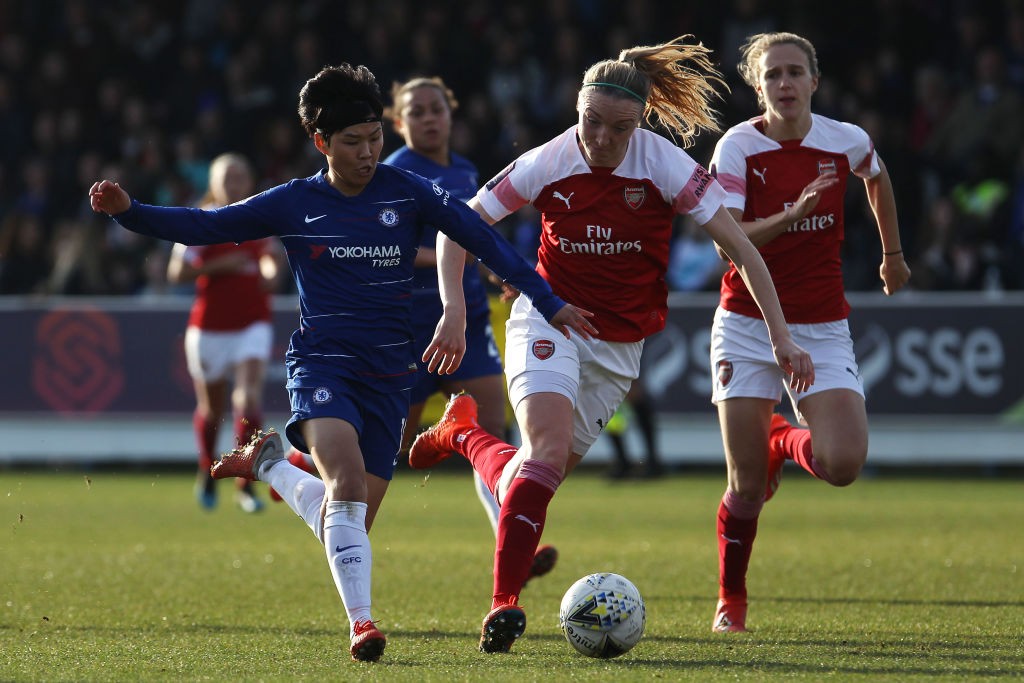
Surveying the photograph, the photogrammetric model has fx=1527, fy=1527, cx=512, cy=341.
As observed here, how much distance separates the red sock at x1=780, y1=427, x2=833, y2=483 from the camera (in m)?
6.22

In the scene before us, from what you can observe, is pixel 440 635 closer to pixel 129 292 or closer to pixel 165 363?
pixel 165 363

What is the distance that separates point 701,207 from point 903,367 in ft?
28.3

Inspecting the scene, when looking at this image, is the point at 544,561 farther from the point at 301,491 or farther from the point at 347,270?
the point at 347,270

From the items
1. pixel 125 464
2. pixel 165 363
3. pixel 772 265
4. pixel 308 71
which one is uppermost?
pixel 308 71

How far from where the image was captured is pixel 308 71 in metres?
18.0

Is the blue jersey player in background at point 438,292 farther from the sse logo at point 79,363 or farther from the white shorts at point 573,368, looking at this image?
the sse logo at point 79,363

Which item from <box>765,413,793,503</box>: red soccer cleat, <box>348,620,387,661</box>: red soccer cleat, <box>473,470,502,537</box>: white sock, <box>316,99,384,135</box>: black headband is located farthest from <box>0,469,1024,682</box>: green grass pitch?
<box>316,99,384,135</box>: black headband

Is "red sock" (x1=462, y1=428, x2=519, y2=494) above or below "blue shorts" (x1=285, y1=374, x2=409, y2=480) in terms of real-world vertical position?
below

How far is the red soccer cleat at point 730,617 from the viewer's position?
6070 millimetres

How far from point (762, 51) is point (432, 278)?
210cm

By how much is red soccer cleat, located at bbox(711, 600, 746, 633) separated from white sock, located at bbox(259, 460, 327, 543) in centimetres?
166

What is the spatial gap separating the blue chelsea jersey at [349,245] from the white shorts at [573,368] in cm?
39

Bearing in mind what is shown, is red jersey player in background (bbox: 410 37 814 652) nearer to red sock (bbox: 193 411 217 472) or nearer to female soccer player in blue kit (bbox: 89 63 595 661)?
female soccer player in blue kit (bbox: 89 63 595 661)

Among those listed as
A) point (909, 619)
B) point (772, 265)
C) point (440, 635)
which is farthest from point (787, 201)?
point (440, 635)
